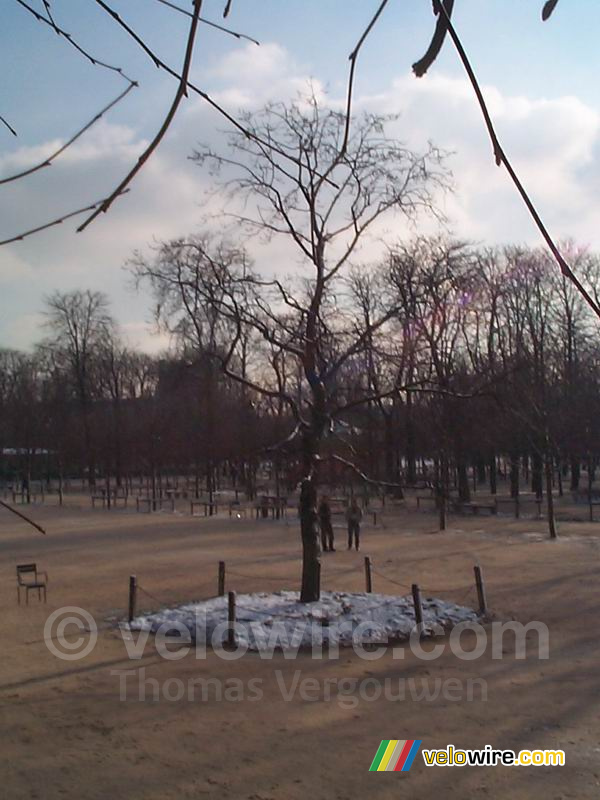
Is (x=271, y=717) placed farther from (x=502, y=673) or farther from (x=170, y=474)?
(x=170, y=474)

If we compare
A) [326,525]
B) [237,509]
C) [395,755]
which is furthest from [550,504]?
[395,755]

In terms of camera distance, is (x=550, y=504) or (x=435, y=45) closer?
(x=435, y=45)

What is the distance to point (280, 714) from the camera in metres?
8.93

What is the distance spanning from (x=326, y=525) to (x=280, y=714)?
14820 millimetres

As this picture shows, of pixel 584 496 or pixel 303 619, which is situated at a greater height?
pixel 584 496

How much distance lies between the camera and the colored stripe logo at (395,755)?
745 cm

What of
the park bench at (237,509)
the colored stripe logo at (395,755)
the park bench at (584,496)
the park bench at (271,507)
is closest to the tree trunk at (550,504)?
the park bench at (271,507)

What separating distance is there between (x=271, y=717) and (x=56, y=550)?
17.5 metres

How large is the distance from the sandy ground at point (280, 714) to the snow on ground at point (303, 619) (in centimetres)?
63

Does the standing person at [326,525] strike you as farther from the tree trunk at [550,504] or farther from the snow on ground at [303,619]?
the snow on ground at [303,619]

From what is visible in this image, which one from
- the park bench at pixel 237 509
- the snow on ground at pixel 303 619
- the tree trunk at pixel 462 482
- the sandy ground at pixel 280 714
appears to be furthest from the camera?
the tree trunk at pixel 462 482

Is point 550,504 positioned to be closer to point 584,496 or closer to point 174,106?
point 584,496

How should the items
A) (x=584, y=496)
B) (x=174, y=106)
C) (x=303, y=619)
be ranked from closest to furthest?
(x=174, y=106), (x=303, y=619), (x=584, y=496)

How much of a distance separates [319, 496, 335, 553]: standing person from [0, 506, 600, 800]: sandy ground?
5125 mm
